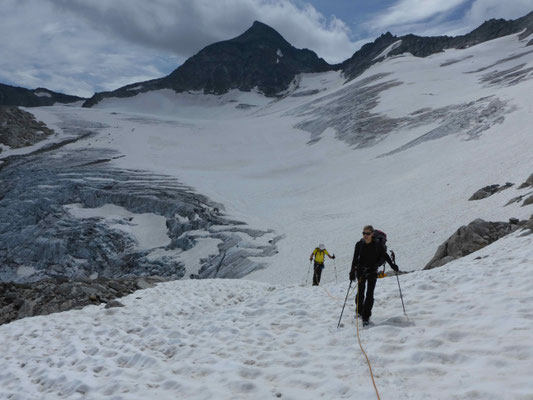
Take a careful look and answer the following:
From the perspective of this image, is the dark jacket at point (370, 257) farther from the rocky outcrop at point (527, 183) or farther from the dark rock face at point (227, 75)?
the dark rock face at point (227, 75)

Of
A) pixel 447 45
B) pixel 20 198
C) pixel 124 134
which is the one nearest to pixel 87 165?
pixel 20 198

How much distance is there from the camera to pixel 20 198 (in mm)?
38844

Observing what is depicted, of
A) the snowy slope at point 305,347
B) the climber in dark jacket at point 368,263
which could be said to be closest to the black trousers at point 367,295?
the climber in dark jacket at point 368,263

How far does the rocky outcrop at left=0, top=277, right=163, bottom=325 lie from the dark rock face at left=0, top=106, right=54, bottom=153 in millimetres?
56487

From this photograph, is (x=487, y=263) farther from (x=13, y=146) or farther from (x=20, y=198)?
(x=13, y=146)

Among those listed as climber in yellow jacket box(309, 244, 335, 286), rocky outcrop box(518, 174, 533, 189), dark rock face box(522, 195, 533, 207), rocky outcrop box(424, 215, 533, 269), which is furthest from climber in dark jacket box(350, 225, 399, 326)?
rocky outcrop box(518, 174, 533, 189)

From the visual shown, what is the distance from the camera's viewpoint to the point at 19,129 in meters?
65.7

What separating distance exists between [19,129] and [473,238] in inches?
3012

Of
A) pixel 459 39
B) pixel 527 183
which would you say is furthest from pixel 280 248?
pixel 459 39

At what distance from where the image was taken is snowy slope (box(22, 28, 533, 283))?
22938 millimetres

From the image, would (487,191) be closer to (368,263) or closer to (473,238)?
(473,238)

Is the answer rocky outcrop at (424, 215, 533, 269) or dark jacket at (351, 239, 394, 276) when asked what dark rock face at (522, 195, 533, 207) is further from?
dark jacket at (351, 239, 394, 276)

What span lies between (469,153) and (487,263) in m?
25.1

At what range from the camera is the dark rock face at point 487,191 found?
2092 cm
